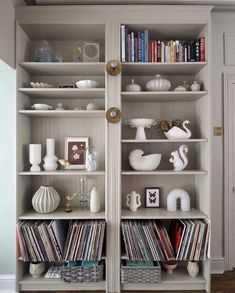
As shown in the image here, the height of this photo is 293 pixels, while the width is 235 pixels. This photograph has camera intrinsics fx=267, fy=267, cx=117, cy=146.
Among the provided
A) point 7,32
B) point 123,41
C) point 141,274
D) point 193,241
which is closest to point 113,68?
point 123,41

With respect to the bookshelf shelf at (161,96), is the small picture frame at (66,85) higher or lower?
higher

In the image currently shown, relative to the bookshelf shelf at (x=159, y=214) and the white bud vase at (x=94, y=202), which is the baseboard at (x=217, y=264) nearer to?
the bookshelf shelf at (x=159, y=214)

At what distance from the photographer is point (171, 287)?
2.30 metres

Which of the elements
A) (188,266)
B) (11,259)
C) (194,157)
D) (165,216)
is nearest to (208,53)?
(194,157)

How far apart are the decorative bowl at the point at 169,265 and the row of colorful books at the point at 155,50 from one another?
5.88ft

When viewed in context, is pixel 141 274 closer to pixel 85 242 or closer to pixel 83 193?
pixel 85 242

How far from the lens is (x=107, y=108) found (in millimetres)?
2221

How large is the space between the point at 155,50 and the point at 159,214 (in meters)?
1.42

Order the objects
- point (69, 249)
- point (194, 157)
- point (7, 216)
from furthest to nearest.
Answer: point (194, 157), point (7, 216), point (69, 249)

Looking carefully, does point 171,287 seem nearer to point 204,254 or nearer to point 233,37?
point 204,254

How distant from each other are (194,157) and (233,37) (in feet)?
4.04

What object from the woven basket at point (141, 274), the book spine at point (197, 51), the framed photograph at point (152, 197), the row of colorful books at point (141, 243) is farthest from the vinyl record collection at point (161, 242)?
the book spine at point (197, 51)

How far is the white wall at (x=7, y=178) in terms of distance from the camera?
7.71ft

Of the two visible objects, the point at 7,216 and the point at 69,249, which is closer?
the point at 69,249
